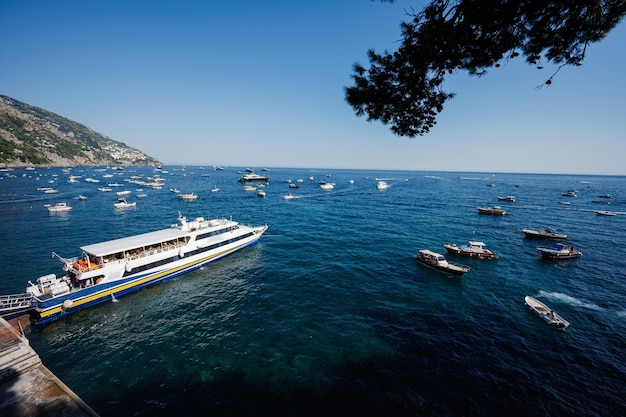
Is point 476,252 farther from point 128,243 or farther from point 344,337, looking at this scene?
point 128,243

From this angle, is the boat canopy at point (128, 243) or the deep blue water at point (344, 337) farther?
the boat canopy at point (128, 243)

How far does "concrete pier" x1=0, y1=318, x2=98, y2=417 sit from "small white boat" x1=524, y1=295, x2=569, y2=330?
36.9 meters

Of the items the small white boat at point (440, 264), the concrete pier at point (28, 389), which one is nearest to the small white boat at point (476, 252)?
the small white boat at point (440, 264)

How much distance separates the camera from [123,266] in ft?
92.1

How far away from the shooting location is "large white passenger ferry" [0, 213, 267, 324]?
77.9 ft

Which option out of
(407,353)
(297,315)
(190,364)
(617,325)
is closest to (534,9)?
(407,353)

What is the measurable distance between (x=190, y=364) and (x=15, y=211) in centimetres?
8737

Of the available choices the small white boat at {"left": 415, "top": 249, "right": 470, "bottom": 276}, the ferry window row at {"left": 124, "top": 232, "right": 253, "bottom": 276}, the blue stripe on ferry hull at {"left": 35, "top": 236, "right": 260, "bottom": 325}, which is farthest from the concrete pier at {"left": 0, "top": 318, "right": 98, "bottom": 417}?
the small white boat at {"left": 415, "top": 249, "right": 470, "bottom": 276}

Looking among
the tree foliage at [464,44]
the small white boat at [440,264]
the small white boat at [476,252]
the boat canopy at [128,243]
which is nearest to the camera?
the tree foliage at [464,44]

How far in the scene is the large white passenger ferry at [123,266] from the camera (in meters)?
23.8

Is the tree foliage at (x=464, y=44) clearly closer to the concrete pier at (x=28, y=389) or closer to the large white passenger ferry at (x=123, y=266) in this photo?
the concrete pier at (x=28, y=389)

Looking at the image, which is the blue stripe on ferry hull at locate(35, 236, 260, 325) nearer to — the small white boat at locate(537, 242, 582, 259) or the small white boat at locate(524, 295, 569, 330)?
the small white boat at locate(524, 295, 569, 330)

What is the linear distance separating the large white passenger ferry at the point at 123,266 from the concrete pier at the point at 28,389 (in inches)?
332

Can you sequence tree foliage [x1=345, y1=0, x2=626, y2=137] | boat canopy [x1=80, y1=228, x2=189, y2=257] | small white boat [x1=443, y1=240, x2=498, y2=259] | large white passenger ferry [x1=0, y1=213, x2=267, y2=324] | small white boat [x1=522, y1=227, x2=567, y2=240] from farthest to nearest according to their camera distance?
1. small white boat [x1=522, y1=227, x2=567, y2=240]
2. small white boat [x1=443, y1=240, x2=498, y2=259]
3. boat canopy [x1=80, y1=228, x2=189, y2=257]
4. large white passenger ferry [x1=0, y1=213, x2=267, y2=324]
5. tree foliage [x1=345, y1=0, x2=626, y2=137]
